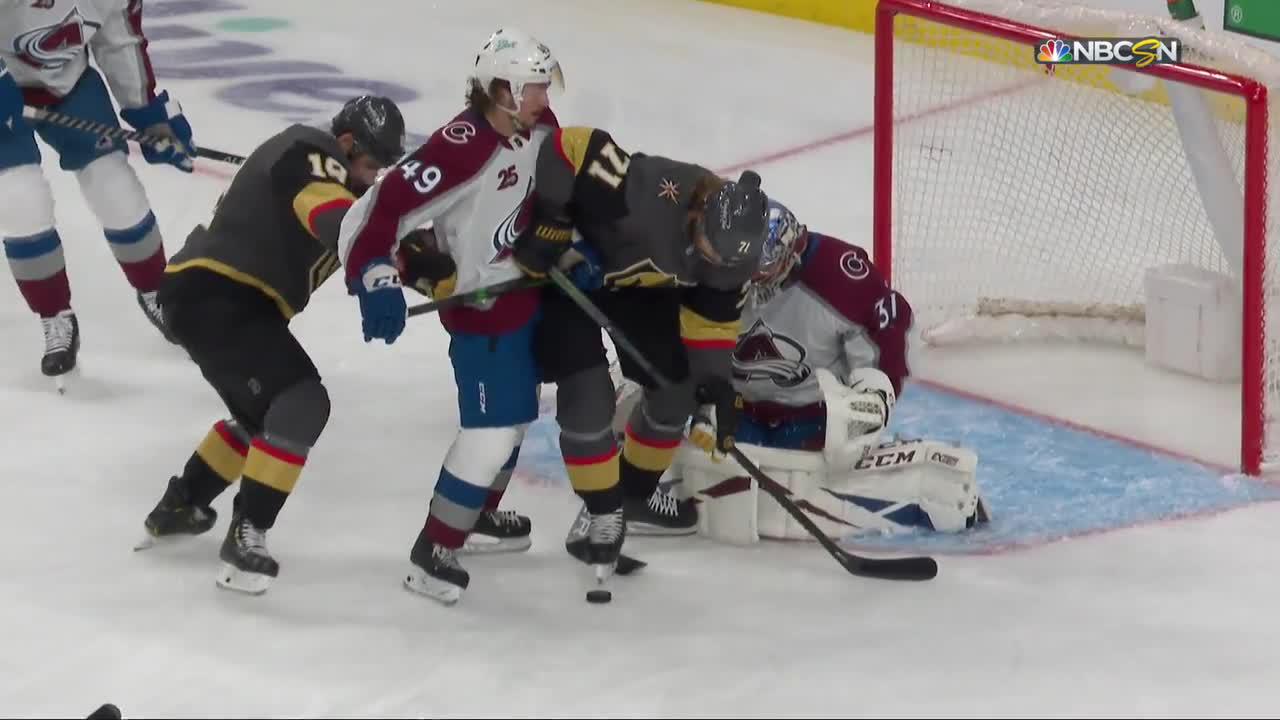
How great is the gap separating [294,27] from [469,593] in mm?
4541

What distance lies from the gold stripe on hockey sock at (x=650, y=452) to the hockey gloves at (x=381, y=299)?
610mm

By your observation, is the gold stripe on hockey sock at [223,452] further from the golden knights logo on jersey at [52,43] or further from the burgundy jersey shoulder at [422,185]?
the golden knights logo on jersey at [52,43]

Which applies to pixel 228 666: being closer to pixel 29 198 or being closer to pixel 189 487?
pixel 189 487

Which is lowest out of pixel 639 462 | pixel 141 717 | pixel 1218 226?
pixel 141 717

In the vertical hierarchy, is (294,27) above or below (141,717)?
above

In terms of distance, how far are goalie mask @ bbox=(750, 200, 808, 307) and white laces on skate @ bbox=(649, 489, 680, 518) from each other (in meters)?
0.42

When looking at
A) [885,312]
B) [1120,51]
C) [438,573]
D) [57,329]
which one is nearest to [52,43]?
[57,329]

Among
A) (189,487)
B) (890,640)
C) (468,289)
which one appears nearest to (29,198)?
(189,487)

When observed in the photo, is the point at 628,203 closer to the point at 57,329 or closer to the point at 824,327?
the point at 824,327

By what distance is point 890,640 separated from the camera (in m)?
3.53

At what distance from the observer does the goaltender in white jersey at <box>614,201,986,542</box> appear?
Result: 3.89 meters

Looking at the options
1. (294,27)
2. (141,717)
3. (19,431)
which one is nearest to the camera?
(141,717)

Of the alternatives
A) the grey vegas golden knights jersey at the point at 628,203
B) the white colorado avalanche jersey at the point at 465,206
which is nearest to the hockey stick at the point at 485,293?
the white colorado avalanche jersey at the point at 465,206

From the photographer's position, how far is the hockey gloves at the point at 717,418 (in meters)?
3.68
